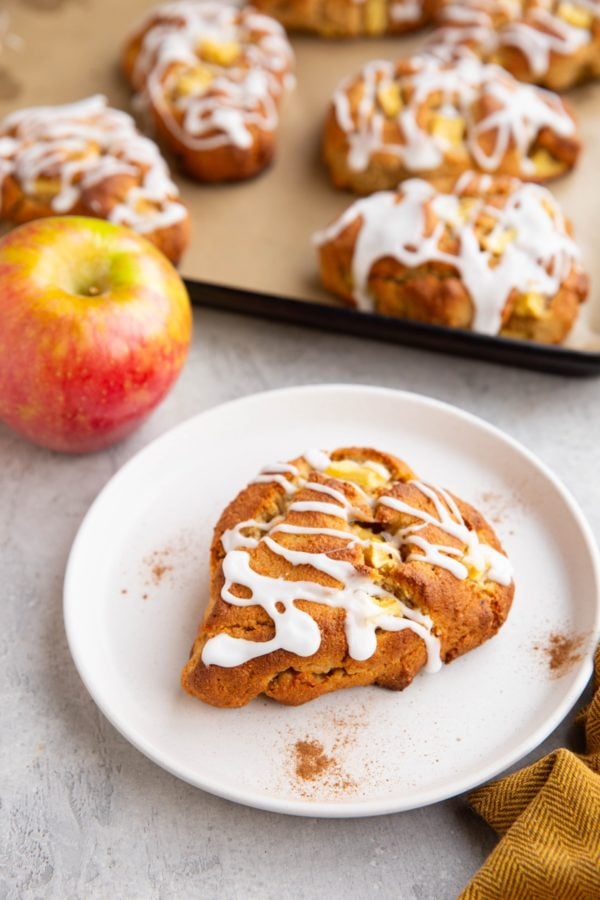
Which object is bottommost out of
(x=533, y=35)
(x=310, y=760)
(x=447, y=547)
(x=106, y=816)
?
(x=106, y=816)

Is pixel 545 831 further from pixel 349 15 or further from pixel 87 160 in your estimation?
pixel 349 15

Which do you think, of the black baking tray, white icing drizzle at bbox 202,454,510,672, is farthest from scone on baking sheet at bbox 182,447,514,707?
the black baking tray

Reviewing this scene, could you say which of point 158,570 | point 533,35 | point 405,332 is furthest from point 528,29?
point 158,570

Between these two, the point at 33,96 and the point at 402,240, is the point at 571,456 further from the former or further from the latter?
the point at 33,96

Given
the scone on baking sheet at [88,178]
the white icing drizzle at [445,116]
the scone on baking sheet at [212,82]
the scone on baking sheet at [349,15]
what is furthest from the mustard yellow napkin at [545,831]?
the scone on baking sheet at [349,15]

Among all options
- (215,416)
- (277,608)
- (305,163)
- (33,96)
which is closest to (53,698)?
(277,608)

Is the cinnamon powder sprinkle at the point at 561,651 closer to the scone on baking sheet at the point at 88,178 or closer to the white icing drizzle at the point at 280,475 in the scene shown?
the white icing drizzle at the point at 280,475

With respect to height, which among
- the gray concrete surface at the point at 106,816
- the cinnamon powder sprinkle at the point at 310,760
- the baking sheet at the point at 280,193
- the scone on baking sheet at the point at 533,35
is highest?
the scone on baking sheet at the point at 533,35
